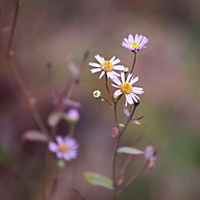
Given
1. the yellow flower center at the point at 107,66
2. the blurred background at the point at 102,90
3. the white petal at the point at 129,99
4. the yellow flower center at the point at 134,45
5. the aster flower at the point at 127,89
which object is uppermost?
the yellow flower center at the point at 134,45

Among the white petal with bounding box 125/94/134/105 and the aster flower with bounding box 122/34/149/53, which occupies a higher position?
the aster flower with bounding box 122/34/149/53

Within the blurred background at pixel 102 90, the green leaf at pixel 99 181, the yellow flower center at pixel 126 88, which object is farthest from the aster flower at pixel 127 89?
the blurred background at pixel 102 90

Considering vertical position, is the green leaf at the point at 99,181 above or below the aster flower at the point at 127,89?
below

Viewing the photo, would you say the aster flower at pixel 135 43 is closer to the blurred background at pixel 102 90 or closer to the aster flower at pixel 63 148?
the aster flower at pixel 63 148

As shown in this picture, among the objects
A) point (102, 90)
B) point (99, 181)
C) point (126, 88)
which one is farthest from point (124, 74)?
point (102, 90)

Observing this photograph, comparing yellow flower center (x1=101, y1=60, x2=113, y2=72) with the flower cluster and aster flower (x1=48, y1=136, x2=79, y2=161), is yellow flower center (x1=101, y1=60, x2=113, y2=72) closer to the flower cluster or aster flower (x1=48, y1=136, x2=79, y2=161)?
the flower cluster

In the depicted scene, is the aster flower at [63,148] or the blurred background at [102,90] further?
the blurred background at [102,90]

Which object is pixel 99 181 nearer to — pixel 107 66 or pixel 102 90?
pixel 107 66

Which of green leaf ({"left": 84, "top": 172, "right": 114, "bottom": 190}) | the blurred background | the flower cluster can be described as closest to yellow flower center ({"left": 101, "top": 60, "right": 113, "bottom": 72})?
the flower cluster

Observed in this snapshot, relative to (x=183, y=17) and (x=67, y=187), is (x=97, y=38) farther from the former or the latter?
(x=67, y=187)

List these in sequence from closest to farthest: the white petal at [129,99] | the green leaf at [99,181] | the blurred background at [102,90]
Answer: the white petal at [129,99], the green leaf at [99,181], the blurred background at [102,90]
